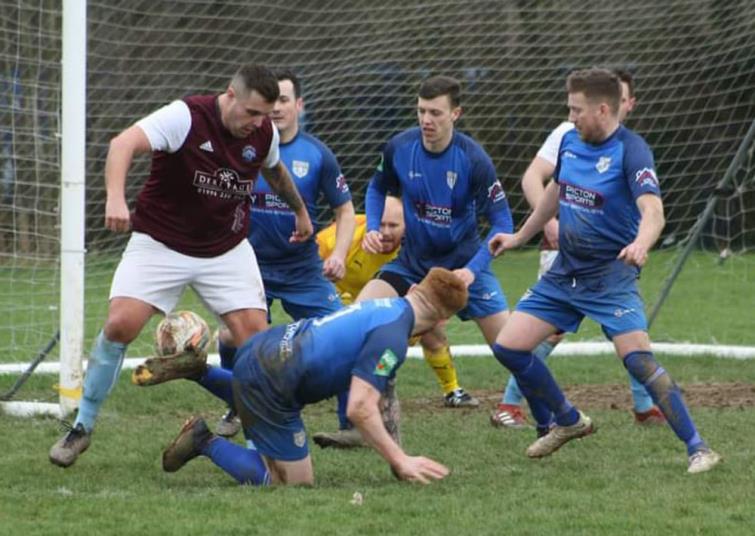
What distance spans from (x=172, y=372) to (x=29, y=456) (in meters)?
1.05

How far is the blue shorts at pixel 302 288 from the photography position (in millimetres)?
8562

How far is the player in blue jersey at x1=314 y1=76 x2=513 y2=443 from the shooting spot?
8445 millimetres

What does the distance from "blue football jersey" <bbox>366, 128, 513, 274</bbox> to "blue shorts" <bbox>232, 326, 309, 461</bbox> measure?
2165 mm

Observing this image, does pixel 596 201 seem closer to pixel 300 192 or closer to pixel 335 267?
pixel 335 267

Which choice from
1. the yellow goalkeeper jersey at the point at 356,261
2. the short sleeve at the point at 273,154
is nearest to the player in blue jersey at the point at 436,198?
the yellow goalkeeper jersey at the point at 356,261

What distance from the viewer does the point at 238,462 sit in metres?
6.71

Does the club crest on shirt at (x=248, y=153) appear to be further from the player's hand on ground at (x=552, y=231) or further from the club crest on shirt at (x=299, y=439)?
the player's hand on ground at (x=552, y=231)

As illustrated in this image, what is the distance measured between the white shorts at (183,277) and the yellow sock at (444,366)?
7.68 ft

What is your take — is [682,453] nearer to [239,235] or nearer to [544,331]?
[544,331]

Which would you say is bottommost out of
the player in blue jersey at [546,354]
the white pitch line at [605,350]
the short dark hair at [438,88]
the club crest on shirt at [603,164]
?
the white pitch line at [605,350]

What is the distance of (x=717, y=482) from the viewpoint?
659 cm

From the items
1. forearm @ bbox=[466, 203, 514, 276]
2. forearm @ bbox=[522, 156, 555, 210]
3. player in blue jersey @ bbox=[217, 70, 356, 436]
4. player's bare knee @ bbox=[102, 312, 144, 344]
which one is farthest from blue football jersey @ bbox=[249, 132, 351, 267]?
player's bare knee @ bbox=[102, 312, 144, 344]

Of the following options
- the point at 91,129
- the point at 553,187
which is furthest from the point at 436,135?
the point at 91,129

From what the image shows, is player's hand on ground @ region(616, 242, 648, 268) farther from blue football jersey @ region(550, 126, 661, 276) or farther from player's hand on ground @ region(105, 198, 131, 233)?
player's hand on ground @ region(105, 198, 131, 233)
